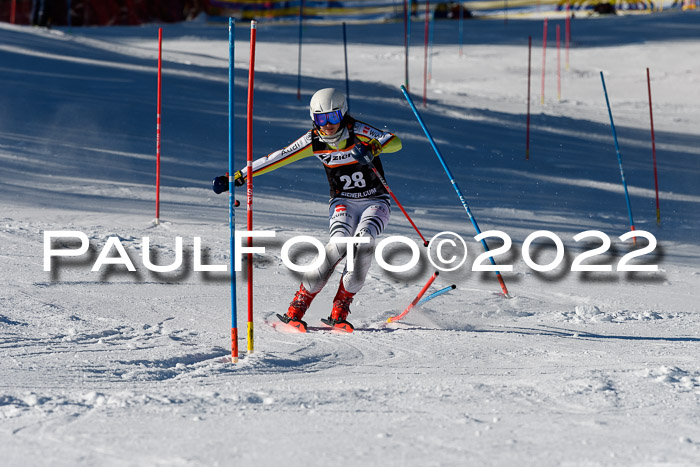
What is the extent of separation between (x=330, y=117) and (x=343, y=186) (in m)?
0.56

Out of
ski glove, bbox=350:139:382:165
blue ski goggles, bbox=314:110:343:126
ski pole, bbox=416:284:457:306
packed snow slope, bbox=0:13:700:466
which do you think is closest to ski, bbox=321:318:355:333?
packed snow slope, bbox=0:13:700:466

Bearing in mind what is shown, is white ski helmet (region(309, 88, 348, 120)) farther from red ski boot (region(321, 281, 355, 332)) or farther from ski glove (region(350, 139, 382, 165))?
red ski boot (region(321, 281, 355, 332))

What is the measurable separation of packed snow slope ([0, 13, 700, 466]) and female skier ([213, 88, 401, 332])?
0.30 m

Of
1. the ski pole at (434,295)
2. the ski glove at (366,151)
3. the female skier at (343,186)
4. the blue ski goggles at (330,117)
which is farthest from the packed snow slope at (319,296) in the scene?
the blue ski goggles at (330,117)

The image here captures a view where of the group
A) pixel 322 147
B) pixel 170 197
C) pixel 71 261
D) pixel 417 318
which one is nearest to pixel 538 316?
pixel 417 318

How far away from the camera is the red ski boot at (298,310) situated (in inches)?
250

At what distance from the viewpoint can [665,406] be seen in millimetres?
4379

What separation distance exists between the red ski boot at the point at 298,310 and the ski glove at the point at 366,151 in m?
0.98

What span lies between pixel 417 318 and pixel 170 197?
5.16 metres

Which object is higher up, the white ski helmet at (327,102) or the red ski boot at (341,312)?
the white ski helmet at (327,102)

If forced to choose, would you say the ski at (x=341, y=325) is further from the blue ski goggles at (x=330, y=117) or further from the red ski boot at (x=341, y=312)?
the blue ski goggles at (x=330, y=117)

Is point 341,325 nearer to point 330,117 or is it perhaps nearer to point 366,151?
Answer: point 366,151

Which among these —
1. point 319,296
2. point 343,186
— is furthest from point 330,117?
point 319,296

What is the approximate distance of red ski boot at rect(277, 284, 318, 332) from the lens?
250 inches
